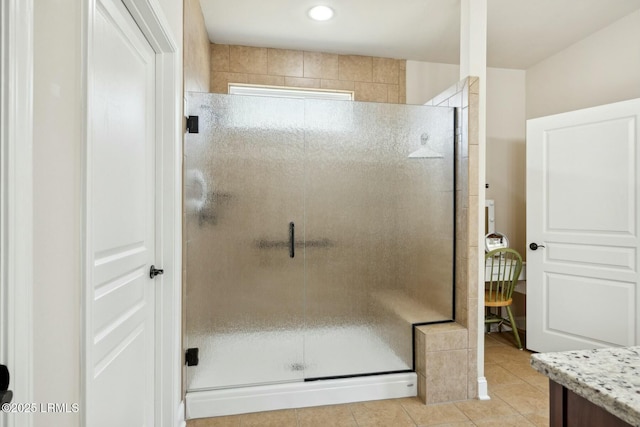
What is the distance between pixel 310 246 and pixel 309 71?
6.30ft

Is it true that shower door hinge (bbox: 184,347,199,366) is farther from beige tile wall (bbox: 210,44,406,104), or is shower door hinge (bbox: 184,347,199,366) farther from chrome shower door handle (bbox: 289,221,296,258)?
beige tile wall (bbox: 210,44,406,104)

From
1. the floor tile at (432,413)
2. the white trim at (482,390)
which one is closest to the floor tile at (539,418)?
the white trim at (482,390)

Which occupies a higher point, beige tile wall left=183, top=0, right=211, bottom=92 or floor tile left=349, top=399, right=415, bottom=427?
beige tile wall left=183, top=0, right=211, bottom=92

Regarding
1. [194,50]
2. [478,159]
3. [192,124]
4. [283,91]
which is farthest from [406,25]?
[192,124]

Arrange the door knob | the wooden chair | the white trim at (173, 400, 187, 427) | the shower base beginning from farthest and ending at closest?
the wooden chair
the shower base
the white trim at (173, 400, 187, 427)
the door knob

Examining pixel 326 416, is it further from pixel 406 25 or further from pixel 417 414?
pixel 406 25

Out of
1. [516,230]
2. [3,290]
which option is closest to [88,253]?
[3,290]

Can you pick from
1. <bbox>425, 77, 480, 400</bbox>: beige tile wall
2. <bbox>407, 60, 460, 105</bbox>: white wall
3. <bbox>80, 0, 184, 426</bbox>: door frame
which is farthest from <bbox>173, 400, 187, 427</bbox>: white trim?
<bbox>407, 60, 460, 105</bbox>: white wall

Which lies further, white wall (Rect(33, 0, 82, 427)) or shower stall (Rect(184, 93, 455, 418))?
shower stall (Rect(184, 93, 455, 418))

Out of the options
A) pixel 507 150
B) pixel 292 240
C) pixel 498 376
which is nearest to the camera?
pixel 292 240

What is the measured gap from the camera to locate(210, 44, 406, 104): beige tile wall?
3.16 m

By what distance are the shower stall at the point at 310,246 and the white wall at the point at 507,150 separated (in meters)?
1.59

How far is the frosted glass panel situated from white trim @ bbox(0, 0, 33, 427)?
5.19 feet

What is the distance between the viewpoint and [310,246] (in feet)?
7.06
